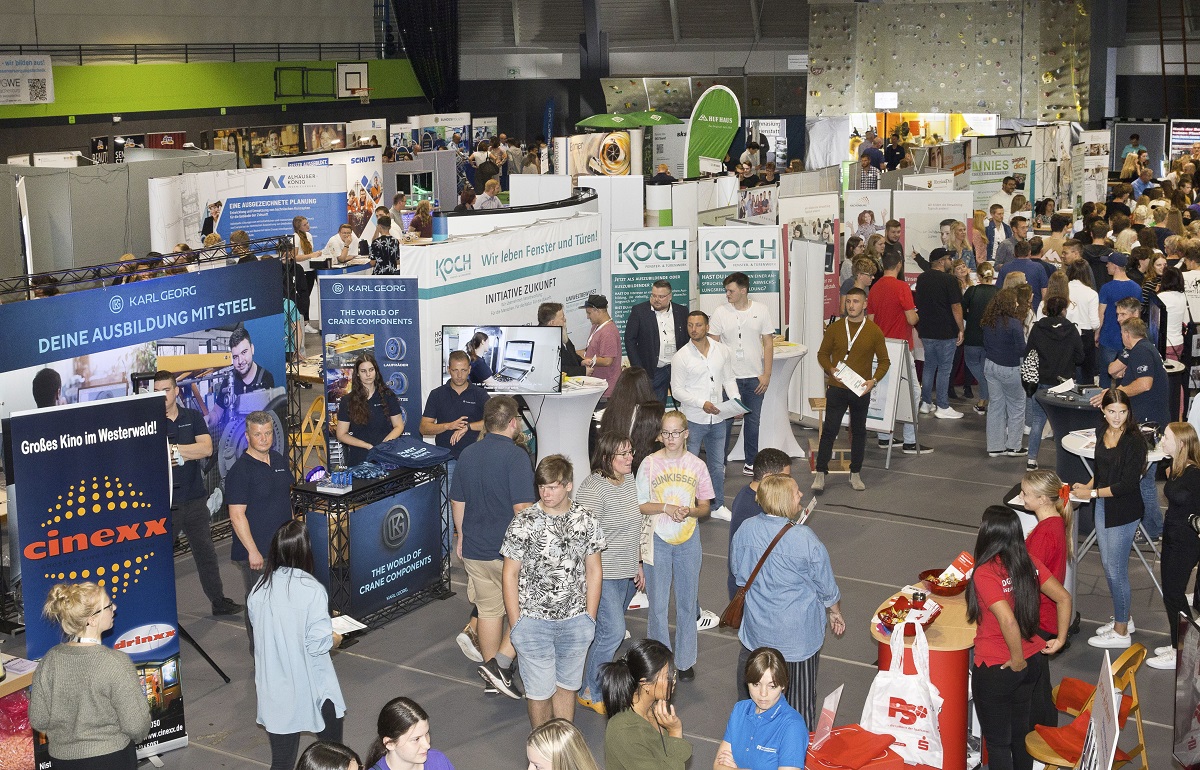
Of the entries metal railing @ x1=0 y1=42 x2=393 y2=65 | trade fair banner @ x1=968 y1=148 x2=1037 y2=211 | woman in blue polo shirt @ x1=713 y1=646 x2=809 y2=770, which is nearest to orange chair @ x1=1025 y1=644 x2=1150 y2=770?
woman in blue polo shirt @ x1=713 y1=646 x2=809 y2=770

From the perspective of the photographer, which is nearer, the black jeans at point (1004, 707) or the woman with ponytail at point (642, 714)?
the woman with ponytail at point (642, 714)

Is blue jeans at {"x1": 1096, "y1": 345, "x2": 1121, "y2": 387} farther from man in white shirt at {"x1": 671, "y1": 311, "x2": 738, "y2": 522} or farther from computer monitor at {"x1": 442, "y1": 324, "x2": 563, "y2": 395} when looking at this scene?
computer monitor at {"x1": 442, "y1": 324, "x2": 563, "y2": 395}

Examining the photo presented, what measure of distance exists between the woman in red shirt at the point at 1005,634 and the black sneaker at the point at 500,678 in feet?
6.98

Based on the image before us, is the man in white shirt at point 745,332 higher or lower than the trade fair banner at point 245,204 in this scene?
lower

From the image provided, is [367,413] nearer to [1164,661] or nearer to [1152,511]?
[1164,661]

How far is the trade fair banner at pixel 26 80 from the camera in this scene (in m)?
18.0

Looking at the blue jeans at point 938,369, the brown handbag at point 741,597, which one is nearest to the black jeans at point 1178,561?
the brown handbag at point 741,597

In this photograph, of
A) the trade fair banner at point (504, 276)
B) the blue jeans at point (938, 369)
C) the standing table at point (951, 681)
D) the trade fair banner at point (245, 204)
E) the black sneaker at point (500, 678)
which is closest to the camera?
the standing table at point (951, 681)

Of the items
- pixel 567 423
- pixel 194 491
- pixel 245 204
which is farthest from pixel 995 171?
pixel 194 491

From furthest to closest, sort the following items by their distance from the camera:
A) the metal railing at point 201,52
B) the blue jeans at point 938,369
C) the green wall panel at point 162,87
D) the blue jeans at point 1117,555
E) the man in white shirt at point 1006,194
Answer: the metal railing at point 201,52 → the green wall panel at point 162,87 → the man in white shirt at point 1006,194 → the blue jeans at point 938,369 → the blue jeans at point 1117,555

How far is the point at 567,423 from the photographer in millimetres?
8141

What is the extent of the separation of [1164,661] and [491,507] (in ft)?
10.7

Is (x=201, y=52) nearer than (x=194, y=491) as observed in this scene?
No

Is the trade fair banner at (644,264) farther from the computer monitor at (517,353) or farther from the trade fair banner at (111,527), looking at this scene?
the trade fair banner at (111,527)
